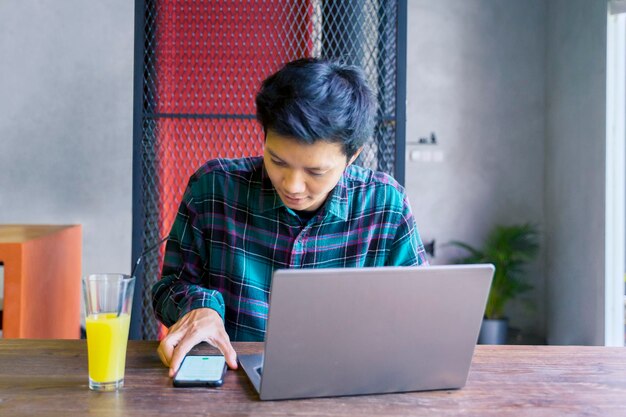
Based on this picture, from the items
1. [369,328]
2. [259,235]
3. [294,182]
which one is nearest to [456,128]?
[259,235]

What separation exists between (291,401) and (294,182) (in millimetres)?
492

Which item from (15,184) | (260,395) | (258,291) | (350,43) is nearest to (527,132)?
(350,43)

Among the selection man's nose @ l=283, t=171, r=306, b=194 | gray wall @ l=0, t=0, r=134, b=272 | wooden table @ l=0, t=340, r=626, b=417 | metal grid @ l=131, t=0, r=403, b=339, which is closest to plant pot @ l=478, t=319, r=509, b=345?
metal grid @ l=131, t=0, r=403, b=339

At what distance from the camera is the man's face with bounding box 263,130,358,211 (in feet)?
4.55

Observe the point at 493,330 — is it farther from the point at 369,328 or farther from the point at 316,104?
the point at 369,328

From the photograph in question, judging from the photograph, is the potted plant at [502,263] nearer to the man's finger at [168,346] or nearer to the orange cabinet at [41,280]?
the orange cabinet at [41,280]

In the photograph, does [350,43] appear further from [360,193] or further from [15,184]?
[15,184]

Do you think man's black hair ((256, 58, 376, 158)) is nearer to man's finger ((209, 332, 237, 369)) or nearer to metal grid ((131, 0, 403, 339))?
man's finger ((209, 332, 237, 369))

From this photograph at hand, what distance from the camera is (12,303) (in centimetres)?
252

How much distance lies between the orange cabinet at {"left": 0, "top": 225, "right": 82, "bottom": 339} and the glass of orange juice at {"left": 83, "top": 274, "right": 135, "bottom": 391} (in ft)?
5.17

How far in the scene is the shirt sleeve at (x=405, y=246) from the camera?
1720 millimetres

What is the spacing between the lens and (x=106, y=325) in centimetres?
109

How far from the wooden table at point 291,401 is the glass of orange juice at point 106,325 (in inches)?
1.2

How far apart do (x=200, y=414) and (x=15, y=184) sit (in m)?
2.75
